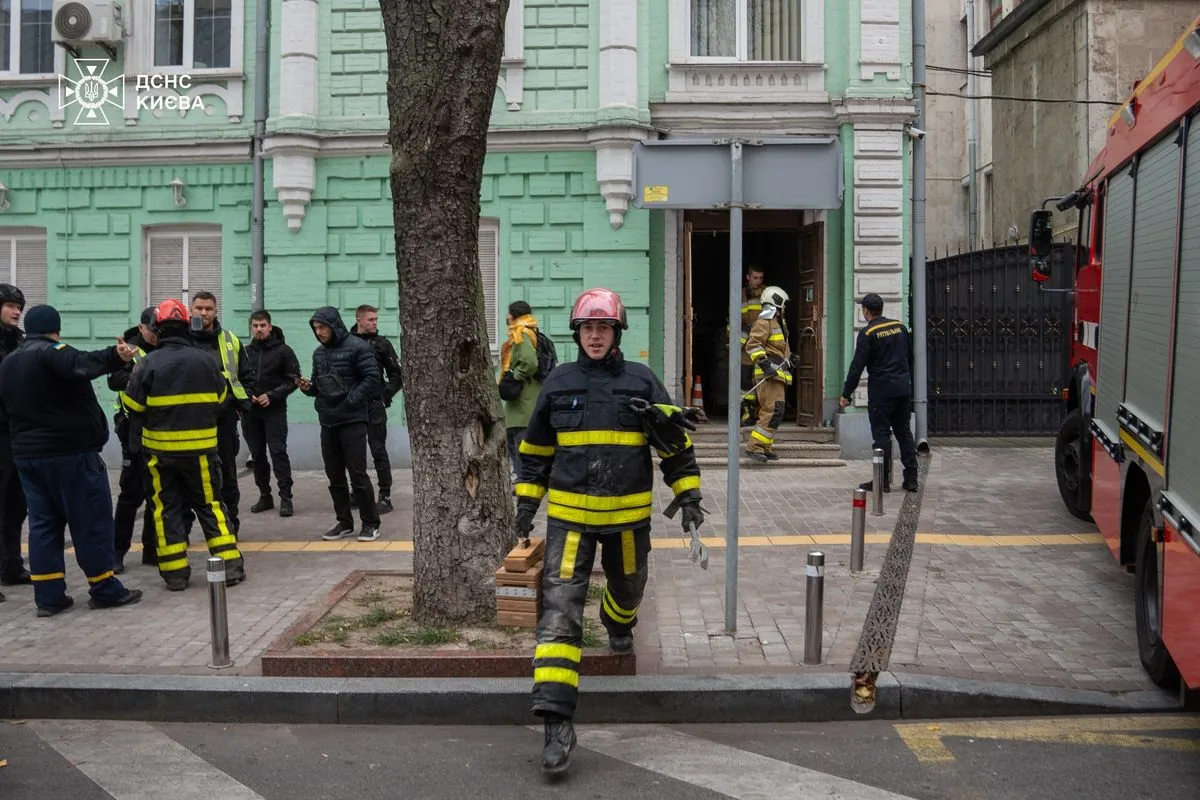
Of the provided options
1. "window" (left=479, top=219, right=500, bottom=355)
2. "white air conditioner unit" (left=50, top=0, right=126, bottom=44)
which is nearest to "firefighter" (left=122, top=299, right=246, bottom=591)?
"window" (left=479, top=219, right=500, bottom=355)

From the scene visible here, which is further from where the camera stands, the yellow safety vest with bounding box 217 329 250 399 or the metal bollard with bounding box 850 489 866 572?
the yellow safety vest with bounding box 217 329 250 399

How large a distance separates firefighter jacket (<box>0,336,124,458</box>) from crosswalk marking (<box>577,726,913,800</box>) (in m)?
3.81

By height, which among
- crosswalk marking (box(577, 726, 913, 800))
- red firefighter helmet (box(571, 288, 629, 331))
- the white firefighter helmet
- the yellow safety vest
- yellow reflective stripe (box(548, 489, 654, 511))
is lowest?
crosswalk marking (box(577, 726, 913, 800))

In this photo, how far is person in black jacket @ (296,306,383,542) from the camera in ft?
30.5

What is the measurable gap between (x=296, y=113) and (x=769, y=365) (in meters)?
6.52

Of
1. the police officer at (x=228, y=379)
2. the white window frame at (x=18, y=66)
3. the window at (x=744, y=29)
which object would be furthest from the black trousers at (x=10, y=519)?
the window at (x=744, y=29)

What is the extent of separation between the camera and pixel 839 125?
14250 mm

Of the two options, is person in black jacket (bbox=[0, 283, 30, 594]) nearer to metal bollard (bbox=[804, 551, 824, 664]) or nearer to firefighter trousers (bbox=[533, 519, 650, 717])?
firefighter trousers (bbox=[533, 519, 650, 717])

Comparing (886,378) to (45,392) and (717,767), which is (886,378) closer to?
(717,767)

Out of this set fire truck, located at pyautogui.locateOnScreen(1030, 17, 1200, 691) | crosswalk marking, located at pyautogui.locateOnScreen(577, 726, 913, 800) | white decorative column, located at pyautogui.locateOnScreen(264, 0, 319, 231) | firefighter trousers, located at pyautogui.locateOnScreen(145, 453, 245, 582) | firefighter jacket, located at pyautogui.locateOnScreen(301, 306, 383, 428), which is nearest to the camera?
crosswalk marking, located at pyautogui.locateOnScreen(577, 726, 913, 800)

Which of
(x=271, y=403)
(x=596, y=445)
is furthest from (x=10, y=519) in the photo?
(x=596, y=445)

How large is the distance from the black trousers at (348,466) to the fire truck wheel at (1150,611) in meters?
5.78

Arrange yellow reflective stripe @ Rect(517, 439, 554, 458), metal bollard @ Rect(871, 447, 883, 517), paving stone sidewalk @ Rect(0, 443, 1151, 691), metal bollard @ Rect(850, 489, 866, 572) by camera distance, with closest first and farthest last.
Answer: yellow reflective stripe @ Rect(517, 439, 554, 458)
paving stone sidewalk @ Rect(0, 443, 1151, 691)
metal bollard @ Rect(850, 489, 866, 572)
metal bollard @ Rect(871, 447, 883, 517)

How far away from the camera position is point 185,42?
14.9 metres
